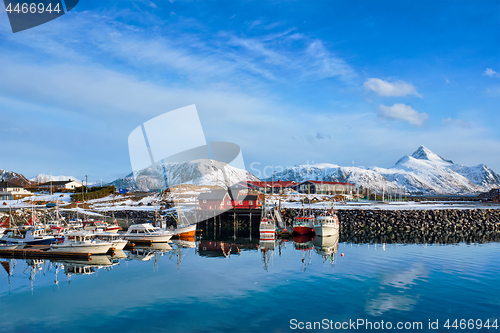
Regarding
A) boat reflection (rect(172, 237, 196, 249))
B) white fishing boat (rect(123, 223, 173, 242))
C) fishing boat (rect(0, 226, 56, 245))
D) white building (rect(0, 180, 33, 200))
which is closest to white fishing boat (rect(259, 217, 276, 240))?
boat reflection (rect(172, 237, 196, 249))

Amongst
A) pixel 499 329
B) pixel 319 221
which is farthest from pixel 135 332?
pixel 319 221

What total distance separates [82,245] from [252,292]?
73.9 ft

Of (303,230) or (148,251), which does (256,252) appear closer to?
(148,251)

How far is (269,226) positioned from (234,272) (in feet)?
71.2

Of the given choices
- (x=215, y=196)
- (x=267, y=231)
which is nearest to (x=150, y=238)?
(x=267, y=231)

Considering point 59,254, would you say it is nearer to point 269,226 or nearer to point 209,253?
point 209,253

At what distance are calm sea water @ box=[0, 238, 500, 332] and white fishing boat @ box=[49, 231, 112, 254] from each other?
1830 mm

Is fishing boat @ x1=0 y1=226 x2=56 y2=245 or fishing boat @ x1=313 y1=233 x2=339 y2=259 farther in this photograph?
fishing boat @ x1=0 y1=226 x2=56 y2=245

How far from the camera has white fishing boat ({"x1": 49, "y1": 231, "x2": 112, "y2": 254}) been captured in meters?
36.9

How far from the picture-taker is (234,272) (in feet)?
97.9

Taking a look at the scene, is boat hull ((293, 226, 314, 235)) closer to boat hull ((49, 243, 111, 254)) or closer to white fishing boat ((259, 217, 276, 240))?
white fishing boat ((259, 217, 276, 240))

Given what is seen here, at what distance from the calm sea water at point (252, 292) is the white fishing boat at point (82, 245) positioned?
1.83m

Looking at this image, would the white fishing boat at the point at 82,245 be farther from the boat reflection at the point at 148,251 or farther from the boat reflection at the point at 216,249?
the boat reflection at the point at 216,249

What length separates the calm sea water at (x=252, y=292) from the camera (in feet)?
60.1
